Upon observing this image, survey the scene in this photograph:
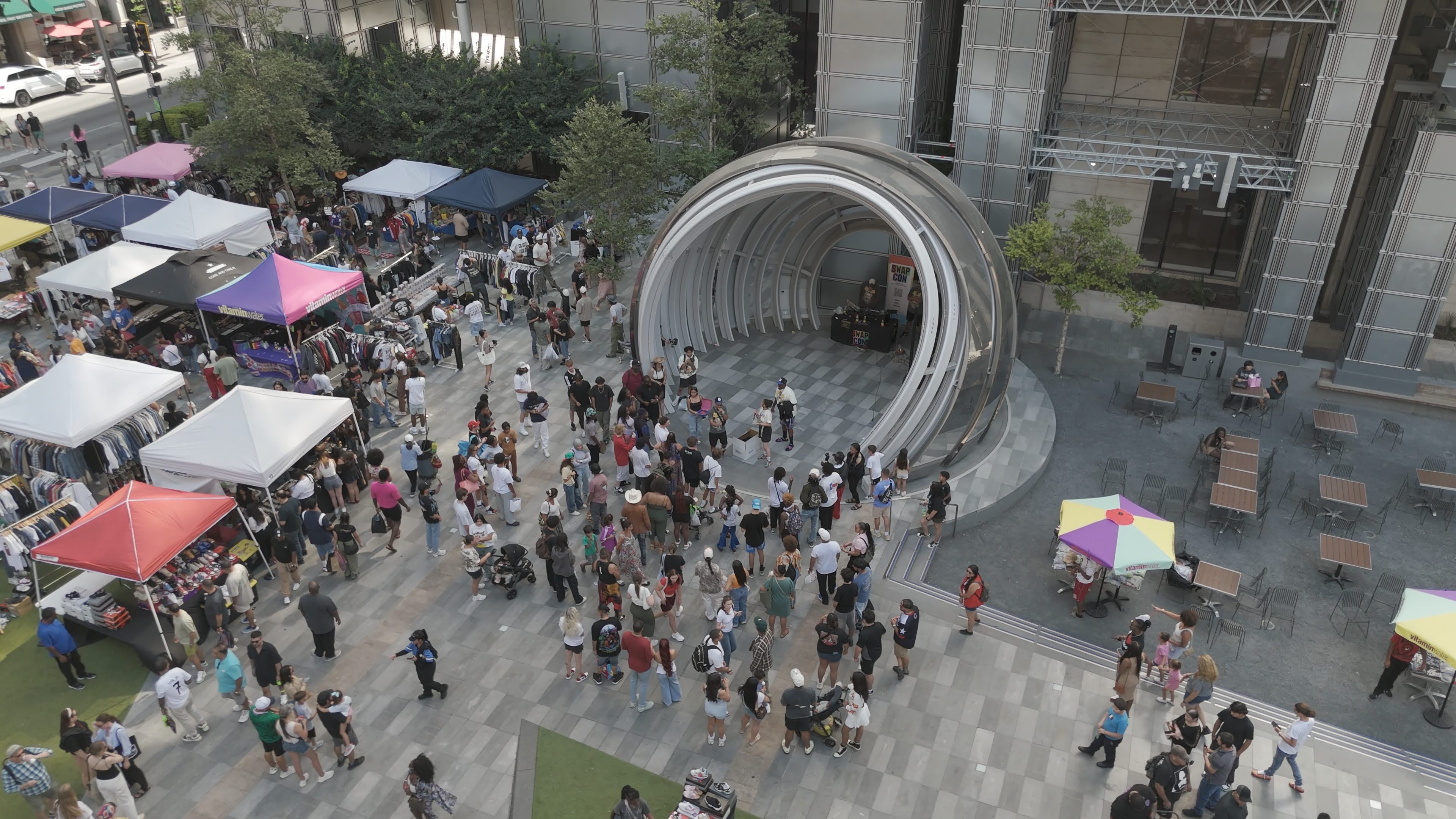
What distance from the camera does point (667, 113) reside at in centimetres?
2827

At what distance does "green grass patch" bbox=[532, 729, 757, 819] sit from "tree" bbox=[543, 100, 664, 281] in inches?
582

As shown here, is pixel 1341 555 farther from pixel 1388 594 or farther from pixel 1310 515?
pixel 1310 515

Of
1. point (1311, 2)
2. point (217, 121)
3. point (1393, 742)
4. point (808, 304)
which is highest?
point (1311, 2)

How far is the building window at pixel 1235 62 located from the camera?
24.7 m

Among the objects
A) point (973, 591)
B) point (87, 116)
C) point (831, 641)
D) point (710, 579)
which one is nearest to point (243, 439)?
point (710, 579)

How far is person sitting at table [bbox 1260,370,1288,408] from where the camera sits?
906 inches

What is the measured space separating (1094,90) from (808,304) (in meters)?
9.23

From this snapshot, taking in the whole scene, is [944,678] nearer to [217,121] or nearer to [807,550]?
[807,550]

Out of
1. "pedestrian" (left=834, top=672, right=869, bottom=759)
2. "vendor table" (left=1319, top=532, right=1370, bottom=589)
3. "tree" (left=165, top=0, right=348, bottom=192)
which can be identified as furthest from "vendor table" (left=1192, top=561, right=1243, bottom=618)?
"tree" (left=165, top=0, right=348, bottom=192)

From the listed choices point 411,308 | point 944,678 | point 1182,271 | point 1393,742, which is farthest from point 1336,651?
point 411,308

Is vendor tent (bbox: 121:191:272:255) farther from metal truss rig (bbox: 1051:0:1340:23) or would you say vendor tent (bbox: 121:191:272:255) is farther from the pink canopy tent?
metal truss rig (bbox: 1051:0:1340:23)

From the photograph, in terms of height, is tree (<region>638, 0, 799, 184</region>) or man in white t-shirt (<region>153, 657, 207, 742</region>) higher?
tree (<region>638, 0, 799, 184</region>)

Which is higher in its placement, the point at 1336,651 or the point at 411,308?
the point at 411,308

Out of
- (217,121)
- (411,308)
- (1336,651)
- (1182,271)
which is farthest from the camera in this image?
(217,121)
